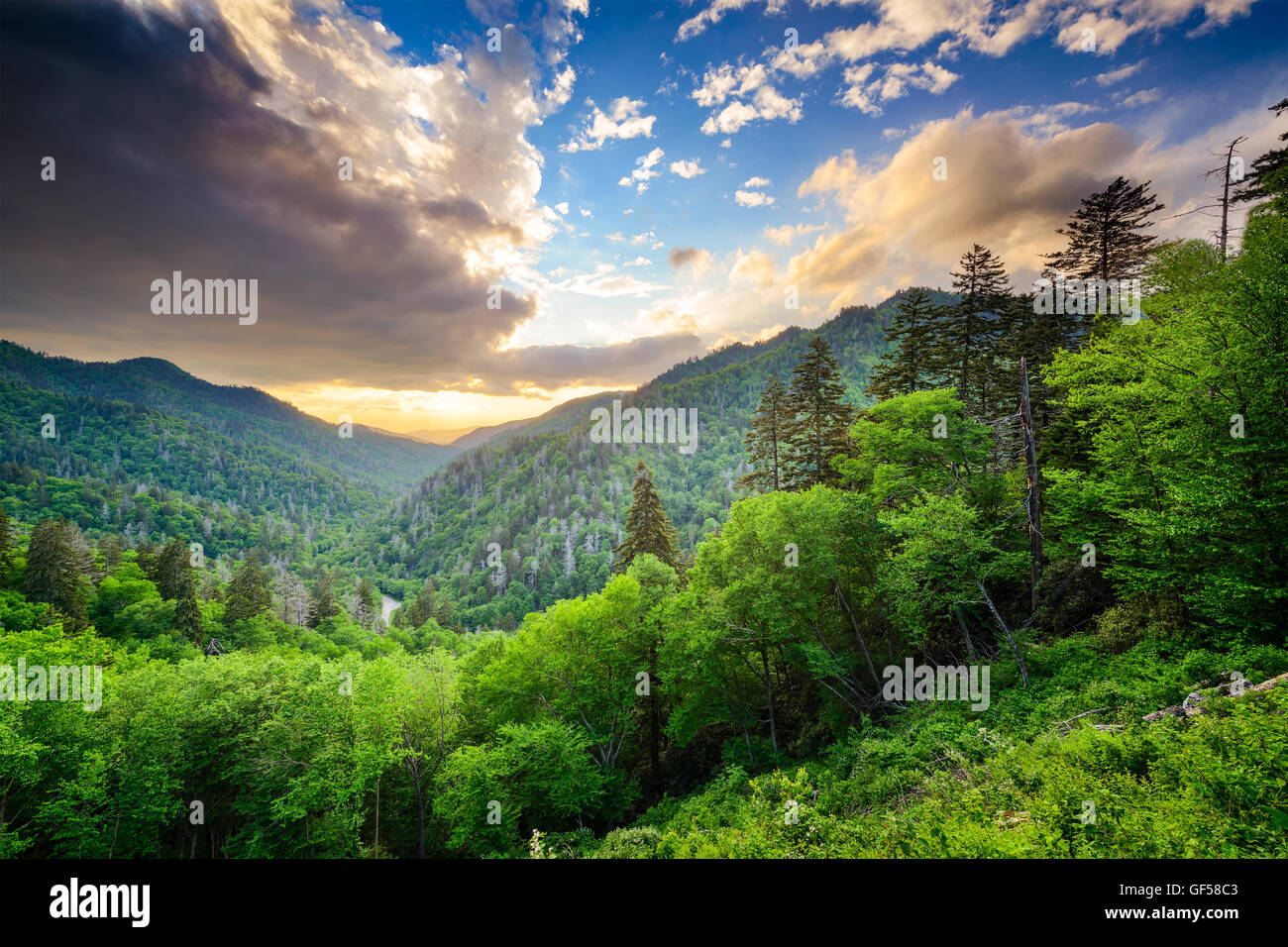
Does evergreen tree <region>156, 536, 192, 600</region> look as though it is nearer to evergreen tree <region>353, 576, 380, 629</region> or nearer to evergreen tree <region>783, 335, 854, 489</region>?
evergreen tree <region>353, 576, 380, 629</region>

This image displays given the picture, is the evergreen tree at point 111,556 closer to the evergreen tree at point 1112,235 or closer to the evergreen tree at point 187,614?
the evergreen tree at point 187,614

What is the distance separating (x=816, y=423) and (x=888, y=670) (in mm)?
13618

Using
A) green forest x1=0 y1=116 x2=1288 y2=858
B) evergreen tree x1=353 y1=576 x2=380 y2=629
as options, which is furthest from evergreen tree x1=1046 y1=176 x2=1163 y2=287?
evergreen tree x1=353 y1=576 x2=380 y2=629

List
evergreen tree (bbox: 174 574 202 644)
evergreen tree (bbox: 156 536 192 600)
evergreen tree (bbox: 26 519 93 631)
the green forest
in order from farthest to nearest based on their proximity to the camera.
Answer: evergreen tree (bbox: 156 536 192 600) → evergreen tree (bbox: 174 574 202 644) → evergreen tree (bbox: 26 519 93 631) → the green forest

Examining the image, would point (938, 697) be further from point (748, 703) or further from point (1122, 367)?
point (1122, 367)

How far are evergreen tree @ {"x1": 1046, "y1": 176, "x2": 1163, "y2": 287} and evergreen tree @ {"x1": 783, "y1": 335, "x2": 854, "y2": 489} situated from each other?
45.4ft

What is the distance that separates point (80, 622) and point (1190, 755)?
229 feet

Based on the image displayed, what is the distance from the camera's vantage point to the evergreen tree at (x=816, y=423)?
83.4ft

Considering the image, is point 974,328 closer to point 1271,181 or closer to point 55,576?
point 1271,181

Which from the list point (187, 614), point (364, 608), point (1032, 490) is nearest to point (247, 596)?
point (187, 614)

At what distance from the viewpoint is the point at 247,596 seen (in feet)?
188

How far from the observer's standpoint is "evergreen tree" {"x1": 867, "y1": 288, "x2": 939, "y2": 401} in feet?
82.5
